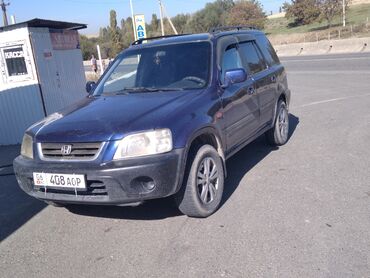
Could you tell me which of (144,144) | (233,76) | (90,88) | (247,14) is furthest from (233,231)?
(247,14)

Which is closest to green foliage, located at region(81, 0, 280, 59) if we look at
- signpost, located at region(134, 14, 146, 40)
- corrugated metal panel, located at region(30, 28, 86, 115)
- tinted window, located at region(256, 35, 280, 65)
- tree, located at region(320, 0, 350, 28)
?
tree, located at region(320, 0, 350, 28)

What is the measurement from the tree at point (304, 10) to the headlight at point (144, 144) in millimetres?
61169

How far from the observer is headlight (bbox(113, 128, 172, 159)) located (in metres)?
3.91

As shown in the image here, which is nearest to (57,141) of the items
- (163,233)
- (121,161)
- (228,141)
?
(121,161)

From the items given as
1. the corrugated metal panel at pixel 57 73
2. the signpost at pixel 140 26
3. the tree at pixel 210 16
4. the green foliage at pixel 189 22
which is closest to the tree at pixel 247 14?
the green foliage at pixel 189 22

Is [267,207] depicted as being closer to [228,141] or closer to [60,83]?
[228,141]

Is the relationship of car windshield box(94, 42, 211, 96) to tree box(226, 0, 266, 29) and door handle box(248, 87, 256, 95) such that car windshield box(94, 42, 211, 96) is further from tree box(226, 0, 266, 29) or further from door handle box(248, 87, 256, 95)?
tree box(226, 0, 266, 29)

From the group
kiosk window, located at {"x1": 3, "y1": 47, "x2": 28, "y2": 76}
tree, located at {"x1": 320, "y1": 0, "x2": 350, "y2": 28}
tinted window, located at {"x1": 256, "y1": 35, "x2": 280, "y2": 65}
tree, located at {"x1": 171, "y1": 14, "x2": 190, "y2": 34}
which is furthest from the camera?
tree, located at {"x1": 171, "y1": 14, "x2": 190, "y2": 34}

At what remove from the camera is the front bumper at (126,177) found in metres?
3.88

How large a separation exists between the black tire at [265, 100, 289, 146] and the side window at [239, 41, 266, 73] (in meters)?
0.86

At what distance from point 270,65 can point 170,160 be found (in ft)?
11.7

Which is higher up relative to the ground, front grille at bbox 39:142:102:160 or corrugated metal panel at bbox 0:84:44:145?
front grille at bbox 39:142:102:160

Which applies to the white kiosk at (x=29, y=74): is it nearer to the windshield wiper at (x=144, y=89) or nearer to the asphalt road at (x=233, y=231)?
the asphalt road at (x=233, y=231)

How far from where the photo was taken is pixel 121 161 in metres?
3.89
